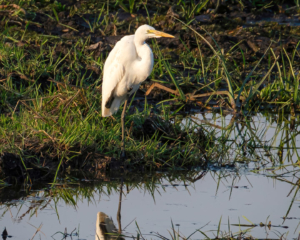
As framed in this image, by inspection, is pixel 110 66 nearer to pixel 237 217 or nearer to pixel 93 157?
pixel 93 157

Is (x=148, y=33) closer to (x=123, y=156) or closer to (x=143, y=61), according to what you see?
(x=143, y=61)

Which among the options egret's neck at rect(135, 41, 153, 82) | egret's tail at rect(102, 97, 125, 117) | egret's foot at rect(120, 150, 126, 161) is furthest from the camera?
egret's tail at rect(102, 97, 125, 117)

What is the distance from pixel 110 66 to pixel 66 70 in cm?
195

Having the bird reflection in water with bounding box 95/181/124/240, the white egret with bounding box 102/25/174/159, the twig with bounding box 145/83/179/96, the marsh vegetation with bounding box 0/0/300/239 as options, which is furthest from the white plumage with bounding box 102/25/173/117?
the bird reflection in water with bounding box 95/181/124/240

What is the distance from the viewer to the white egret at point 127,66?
18.3 ft

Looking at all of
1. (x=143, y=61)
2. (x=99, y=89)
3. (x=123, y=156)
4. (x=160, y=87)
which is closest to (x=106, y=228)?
(x=123, y=156)

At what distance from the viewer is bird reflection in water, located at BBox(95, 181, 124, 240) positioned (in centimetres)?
401

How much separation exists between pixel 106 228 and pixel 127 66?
6.94 feet

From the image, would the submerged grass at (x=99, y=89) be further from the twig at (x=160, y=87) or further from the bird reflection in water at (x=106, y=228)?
the bird reflection in water at (x=106, y=228)

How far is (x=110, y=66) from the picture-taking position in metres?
5.91

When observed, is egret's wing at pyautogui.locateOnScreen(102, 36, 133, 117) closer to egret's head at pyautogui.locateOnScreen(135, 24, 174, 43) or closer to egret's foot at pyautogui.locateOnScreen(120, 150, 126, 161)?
egret's head at pyautogui.locateOnScreen(135, 24, 174, 43)

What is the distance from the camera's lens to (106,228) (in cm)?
415

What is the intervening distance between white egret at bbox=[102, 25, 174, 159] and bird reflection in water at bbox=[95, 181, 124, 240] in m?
1.18

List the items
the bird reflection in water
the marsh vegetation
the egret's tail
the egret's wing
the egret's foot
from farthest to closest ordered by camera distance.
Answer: the egret's tail, the egret's wing, the egret's foot, the marsh vegetation, the bird reflection in water
